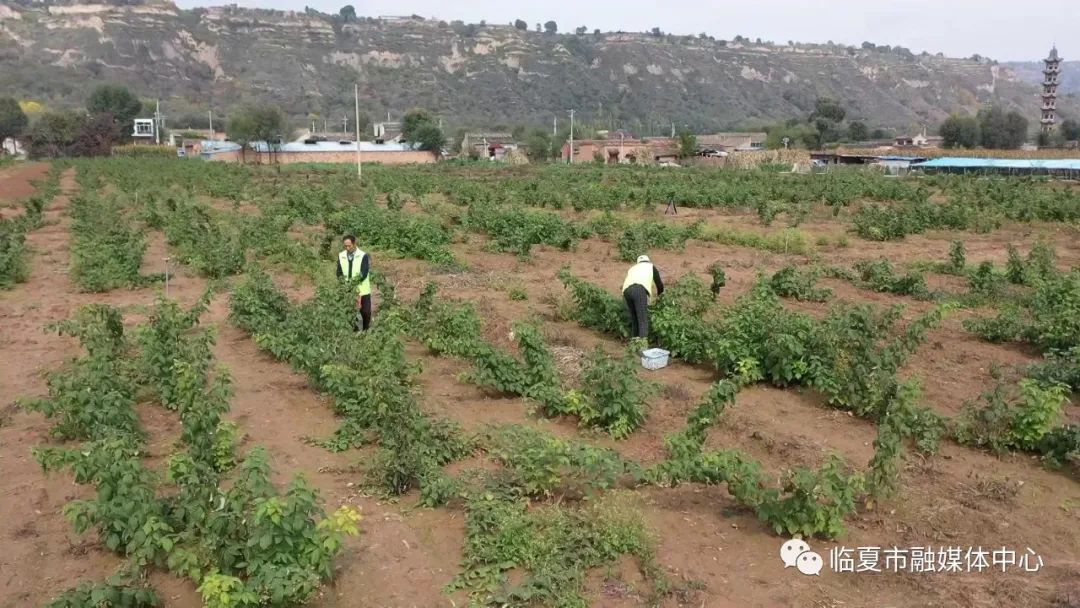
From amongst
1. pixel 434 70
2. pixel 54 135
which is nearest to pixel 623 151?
pixel 54 135

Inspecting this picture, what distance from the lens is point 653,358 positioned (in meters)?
8.55

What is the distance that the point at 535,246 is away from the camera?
57.7 ft

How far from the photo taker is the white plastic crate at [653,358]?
28.1 ft

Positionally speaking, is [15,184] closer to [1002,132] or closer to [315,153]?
[315,153]

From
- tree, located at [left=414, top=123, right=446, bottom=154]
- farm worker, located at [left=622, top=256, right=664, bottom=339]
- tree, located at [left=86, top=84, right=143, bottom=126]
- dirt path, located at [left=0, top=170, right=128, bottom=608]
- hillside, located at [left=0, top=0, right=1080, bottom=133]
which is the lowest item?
dirt path, located at [left=0, top=170, right=128, bottom=608]

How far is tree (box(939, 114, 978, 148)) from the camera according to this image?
80.1 meters

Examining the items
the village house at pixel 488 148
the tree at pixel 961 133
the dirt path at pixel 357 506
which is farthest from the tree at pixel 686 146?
the dirt path at pixel 357 506

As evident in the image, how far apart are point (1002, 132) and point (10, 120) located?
92.1m

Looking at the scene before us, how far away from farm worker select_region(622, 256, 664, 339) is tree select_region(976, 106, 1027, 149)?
82.3m

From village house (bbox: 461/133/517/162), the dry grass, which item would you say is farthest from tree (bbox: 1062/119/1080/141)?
the dry grass

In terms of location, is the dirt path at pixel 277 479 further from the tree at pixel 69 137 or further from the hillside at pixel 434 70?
the hillside at pixel 434 70

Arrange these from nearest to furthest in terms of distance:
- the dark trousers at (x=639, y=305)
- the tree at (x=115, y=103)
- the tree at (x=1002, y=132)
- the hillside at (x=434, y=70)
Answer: the dark trousers at (x=639, y=305) < the tree at (x=1002, y=132) < the tree at (x=115, y=103) < the hillside at (x=434, y=70)

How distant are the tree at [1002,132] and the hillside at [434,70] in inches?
1999

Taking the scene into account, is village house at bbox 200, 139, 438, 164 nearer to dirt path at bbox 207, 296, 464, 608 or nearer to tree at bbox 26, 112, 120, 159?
tree at bbox 26, 112, 120, 159
